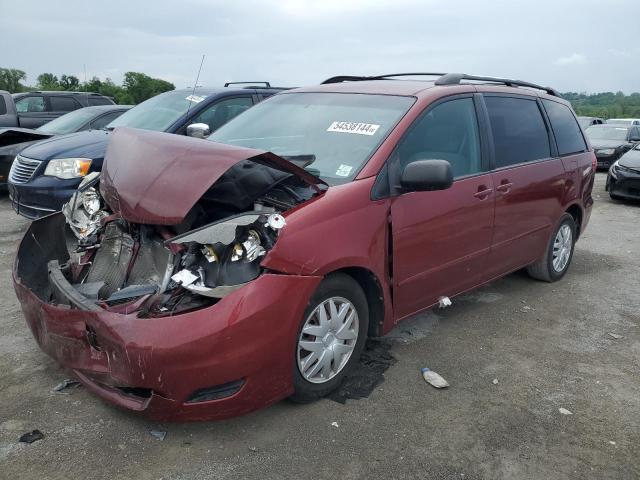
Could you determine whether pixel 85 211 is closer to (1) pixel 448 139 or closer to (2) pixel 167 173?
(2) pixel 167 173

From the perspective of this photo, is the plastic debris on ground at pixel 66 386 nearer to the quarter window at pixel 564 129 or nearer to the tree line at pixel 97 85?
the quarter window at pixel 564 129

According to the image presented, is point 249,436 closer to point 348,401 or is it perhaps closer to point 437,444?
point 348,401

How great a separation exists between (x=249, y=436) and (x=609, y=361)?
99.2 inches

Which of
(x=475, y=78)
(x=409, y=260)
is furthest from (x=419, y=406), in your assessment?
(x=475, y=78)

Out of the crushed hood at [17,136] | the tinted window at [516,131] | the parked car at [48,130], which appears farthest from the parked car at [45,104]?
the tinted window at [516,131]

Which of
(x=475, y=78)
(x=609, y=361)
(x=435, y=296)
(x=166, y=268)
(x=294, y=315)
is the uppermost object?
(x=475, y=78)

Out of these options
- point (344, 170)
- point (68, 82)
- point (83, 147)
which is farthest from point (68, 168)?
point (68, 82)

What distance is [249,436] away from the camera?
285cm

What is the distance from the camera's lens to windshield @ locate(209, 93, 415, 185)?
11.2 ft

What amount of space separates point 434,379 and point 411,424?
0.52 m

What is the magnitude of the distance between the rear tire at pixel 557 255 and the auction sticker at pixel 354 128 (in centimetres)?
246

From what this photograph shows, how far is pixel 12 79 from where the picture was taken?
2897cm

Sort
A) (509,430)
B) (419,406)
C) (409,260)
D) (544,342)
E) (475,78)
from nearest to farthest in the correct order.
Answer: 1. (509,430)
2. (419,406)
3. (409,260)
4. (544,342)
5. (475,78)

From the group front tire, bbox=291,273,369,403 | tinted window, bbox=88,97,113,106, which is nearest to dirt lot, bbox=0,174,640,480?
front tire, bbox=291,273,369,403
